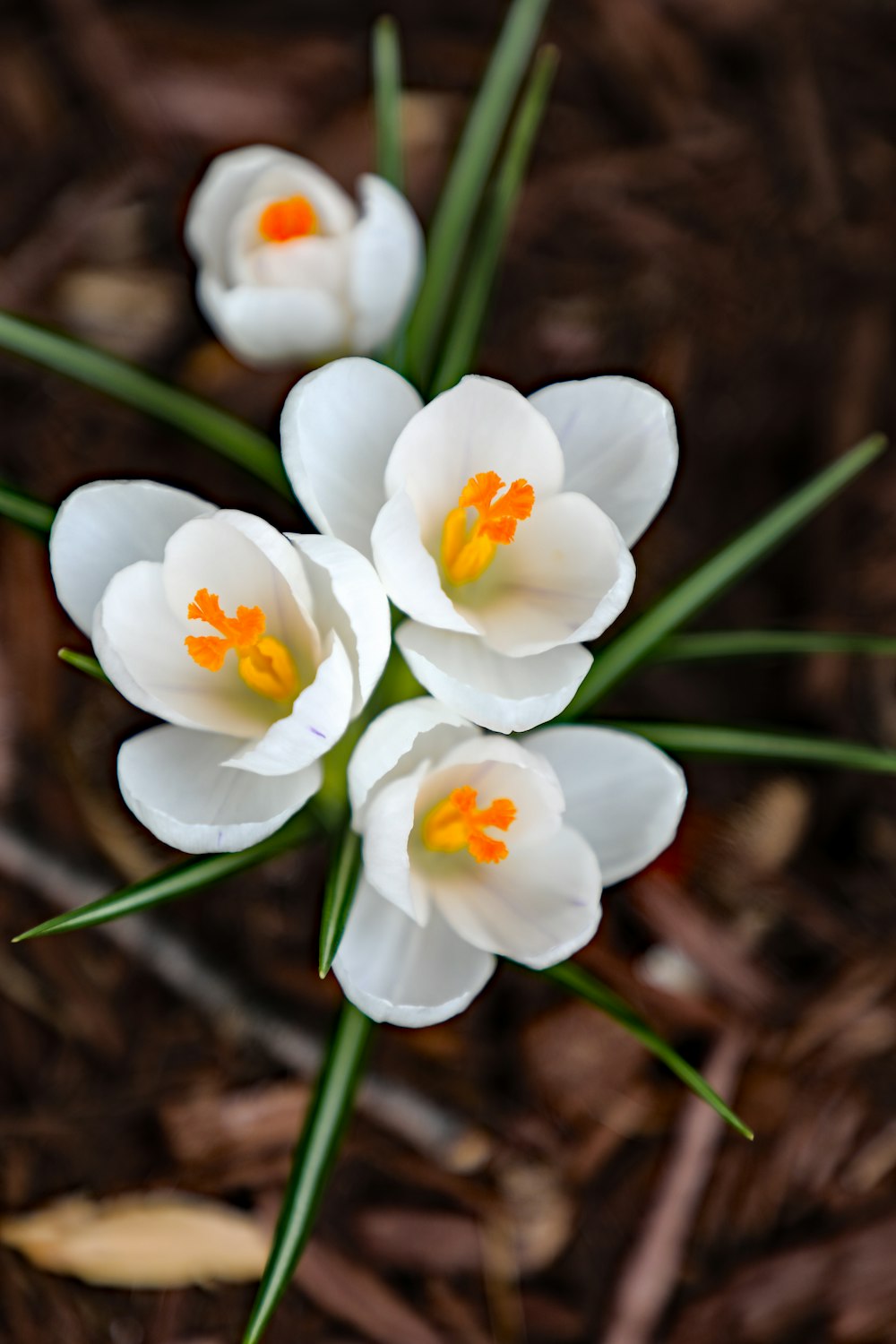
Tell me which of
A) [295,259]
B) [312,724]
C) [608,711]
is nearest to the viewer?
[312,724]

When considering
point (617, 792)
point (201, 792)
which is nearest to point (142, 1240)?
point (201, 792)

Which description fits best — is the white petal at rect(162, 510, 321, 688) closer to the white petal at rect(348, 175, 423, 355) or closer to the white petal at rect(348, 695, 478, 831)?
the white petal at rect(348, 695, 478, 831)

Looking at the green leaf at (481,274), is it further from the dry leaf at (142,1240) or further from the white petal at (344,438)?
the dry leaf at (142,1240)

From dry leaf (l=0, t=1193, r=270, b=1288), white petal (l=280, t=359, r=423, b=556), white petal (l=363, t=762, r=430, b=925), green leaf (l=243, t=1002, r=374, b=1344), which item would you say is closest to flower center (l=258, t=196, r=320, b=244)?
white petal (l=280, t=359, r=423, b=556)

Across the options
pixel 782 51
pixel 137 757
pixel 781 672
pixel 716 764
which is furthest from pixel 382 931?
pixel 782 51

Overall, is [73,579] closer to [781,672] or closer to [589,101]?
[781,672]

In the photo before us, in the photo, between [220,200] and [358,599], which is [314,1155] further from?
[220,200]
